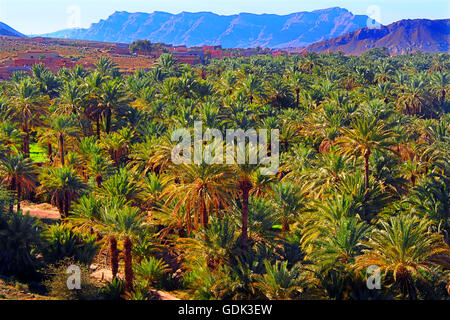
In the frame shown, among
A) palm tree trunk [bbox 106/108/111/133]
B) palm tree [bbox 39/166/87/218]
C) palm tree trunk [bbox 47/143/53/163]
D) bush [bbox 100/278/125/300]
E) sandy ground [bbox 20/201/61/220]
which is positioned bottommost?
bush [bbox 100/278/125/300]

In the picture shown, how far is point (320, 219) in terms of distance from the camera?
2400cm

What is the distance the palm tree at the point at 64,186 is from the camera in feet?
92.1

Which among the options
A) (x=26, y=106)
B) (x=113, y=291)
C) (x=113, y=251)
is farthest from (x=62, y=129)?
(x=113, y=291)

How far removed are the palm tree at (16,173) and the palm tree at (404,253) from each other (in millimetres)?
23525

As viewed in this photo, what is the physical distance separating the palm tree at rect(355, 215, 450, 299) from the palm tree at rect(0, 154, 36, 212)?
23525 mm

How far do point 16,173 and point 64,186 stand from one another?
4.12m

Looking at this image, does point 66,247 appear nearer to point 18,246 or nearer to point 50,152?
point 18,246

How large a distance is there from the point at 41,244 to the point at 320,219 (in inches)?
647

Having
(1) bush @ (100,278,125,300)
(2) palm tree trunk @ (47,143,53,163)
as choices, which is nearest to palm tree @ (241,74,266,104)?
(2) palm tree trunk @ (47,143,53,163)

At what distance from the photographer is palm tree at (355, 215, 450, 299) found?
1828 cm

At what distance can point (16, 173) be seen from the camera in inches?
1149

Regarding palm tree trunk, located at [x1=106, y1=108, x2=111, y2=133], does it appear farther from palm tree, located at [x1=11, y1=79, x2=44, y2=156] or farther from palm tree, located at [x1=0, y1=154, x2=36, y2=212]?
palm tree, located at [x1=0, y1=154, x2=36, y2=212]

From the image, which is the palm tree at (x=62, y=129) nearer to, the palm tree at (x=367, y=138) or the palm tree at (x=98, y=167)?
the palm tree at (x=98, y=167)
